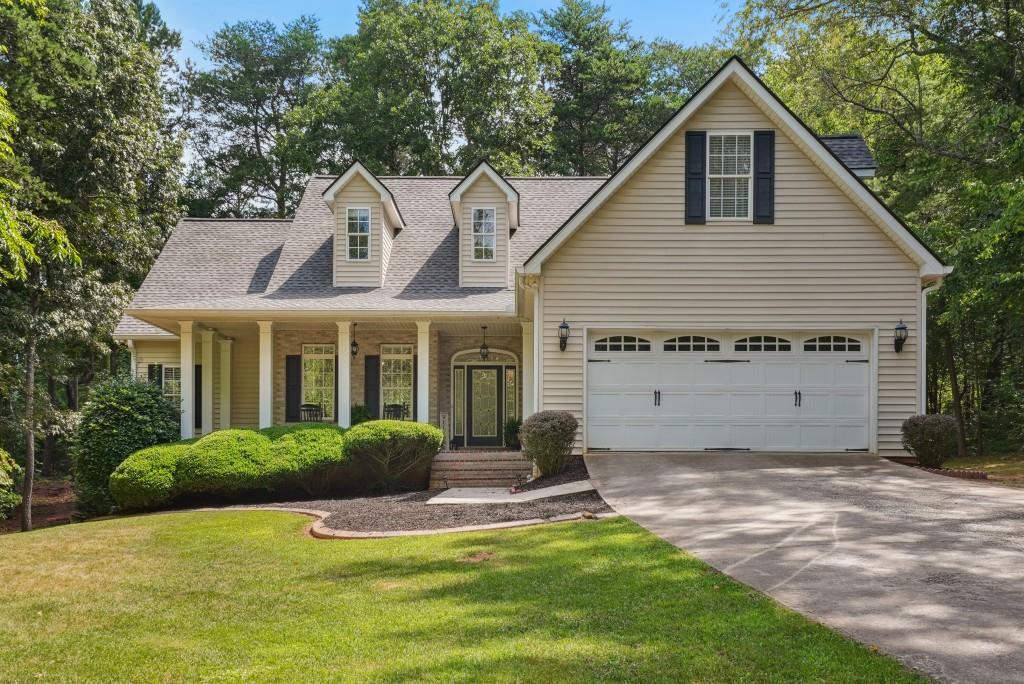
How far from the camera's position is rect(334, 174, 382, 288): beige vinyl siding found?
1711 cm

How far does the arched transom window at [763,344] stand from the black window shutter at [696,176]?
7.80 feet

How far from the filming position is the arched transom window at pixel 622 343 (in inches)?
536

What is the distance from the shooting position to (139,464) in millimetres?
13008

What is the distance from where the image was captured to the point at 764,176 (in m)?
13.5

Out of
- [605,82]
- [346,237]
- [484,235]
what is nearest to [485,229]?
[484,235]

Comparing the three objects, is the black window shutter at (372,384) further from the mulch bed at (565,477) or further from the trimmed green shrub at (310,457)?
the mulch bed at (565,477)

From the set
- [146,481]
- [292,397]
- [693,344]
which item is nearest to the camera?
[146,481]

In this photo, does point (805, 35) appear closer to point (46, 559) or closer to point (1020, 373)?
point (1020, 373)

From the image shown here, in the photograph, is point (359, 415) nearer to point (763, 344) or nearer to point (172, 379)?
point (172, 379)

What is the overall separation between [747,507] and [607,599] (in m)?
3.83

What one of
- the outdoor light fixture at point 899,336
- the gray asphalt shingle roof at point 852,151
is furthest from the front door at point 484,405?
the gray asphalt shingle roof at point 852,151

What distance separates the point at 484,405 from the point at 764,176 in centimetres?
844

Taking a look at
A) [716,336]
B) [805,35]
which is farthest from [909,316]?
[805,35]

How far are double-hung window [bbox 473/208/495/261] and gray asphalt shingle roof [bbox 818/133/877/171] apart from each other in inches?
321
